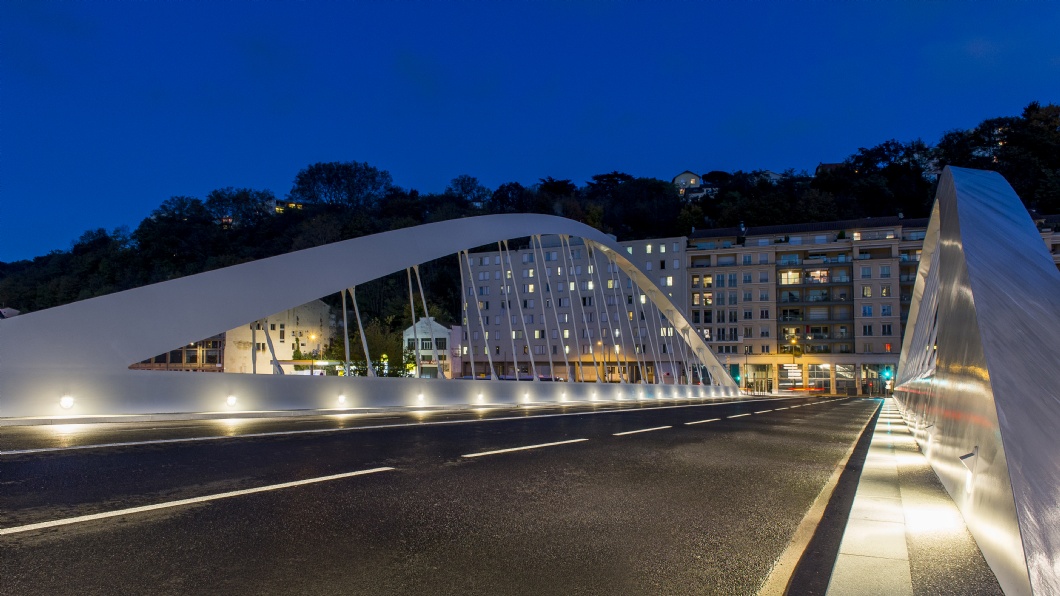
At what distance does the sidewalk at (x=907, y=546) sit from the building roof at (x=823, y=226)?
9506cm

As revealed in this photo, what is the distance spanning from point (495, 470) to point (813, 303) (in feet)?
290

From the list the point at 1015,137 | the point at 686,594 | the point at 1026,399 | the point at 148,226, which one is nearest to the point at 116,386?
the point at 686,594

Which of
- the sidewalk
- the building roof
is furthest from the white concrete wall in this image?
the building roof

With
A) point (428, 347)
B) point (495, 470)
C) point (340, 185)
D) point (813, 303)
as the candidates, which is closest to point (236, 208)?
point (340, 185)

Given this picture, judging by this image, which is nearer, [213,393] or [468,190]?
[213,393]

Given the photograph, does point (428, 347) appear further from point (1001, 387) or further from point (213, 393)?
point (1001, 387)

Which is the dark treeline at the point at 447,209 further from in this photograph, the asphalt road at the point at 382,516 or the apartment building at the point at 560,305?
the asphalt road at the point at 382,516

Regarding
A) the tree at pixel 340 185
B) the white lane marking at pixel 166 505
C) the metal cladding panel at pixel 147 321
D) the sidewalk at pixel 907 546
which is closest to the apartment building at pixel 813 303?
the tree at pixel 340 185

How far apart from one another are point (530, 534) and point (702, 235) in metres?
99.4

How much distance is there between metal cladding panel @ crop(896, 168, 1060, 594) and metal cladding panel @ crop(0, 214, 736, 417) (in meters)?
12.0

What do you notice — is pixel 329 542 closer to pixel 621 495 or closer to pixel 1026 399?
pixel 621 495

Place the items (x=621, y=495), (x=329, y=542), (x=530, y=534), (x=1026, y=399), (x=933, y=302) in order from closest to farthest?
(x=1026, y=399) < (x=329, y=542) < (x=530, y=534) < (x=621, y=495) < (x=933, y=302)

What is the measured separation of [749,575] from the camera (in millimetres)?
3502

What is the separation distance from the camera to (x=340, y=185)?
118 metres
